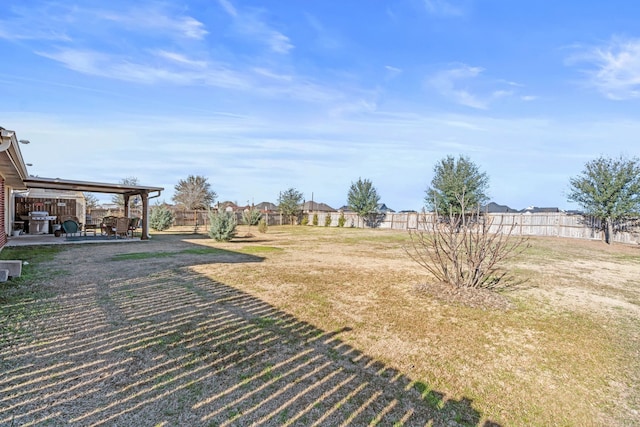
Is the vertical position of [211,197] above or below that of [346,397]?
above

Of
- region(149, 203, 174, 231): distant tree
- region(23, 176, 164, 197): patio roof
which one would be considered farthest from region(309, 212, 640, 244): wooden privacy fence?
region(149, 203, 174, 231): distant tree

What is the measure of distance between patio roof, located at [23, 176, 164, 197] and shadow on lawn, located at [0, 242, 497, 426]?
9.87 metres

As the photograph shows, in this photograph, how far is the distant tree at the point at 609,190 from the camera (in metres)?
15.8

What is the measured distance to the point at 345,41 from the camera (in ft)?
38.7

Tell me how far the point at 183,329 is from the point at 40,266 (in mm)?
5480

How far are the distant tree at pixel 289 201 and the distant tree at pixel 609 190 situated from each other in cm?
2068

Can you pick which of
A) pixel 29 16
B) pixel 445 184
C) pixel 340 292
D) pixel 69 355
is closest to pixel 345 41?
pixel 29 16

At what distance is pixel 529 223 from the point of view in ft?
68.1

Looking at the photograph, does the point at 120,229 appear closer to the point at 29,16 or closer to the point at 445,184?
the point at 29,16

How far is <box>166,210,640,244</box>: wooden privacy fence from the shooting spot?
16.9m

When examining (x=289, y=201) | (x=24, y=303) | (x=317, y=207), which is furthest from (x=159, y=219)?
(x=317, y=207)

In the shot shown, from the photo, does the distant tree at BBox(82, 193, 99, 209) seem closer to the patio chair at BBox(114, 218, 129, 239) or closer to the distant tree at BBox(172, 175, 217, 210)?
the distant tree at BBox(172, 175, 217, 210)

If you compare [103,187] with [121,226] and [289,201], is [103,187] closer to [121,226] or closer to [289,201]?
[121,226]

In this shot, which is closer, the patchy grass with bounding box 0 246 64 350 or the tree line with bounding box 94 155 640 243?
the patchy grass with bounding box 0 246 64 350
